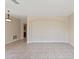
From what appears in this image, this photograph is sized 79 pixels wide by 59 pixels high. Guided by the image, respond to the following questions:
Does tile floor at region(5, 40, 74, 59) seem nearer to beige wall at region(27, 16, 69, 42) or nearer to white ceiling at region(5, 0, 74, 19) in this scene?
white ceiling at region(5, 0, 74, 19)

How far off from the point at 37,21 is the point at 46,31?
131 centimetres

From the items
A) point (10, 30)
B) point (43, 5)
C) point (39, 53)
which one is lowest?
point (39, 53)

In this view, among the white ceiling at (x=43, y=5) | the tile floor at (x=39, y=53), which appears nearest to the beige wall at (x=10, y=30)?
the white ceiling at (x=43, y=5)

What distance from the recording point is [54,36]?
38.4 ft

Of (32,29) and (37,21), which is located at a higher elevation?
(37,21)

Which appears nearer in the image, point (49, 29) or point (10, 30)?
point (10, 30)

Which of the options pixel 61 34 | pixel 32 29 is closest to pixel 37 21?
pixel 32 29

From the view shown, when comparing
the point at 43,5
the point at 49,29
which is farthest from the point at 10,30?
the point at 43,5

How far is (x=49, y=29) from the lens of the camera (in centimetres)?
1174

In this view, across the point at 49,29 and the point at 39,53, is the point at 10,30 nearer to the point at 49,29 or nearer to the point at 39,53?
the point at 49,29

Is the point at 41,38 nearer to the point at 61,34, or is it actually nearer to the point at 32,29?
the point at 32,29

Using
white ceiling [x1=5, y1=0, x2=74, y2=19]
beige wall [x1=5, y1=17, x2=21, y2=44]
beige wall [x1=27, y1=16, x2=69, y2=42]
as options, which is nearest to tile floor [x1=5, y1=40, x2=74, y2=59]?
white ceiling [x1=5, y1=0, x2=74, y2=19]

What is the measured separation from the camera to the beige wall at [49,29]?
11.7 meters
